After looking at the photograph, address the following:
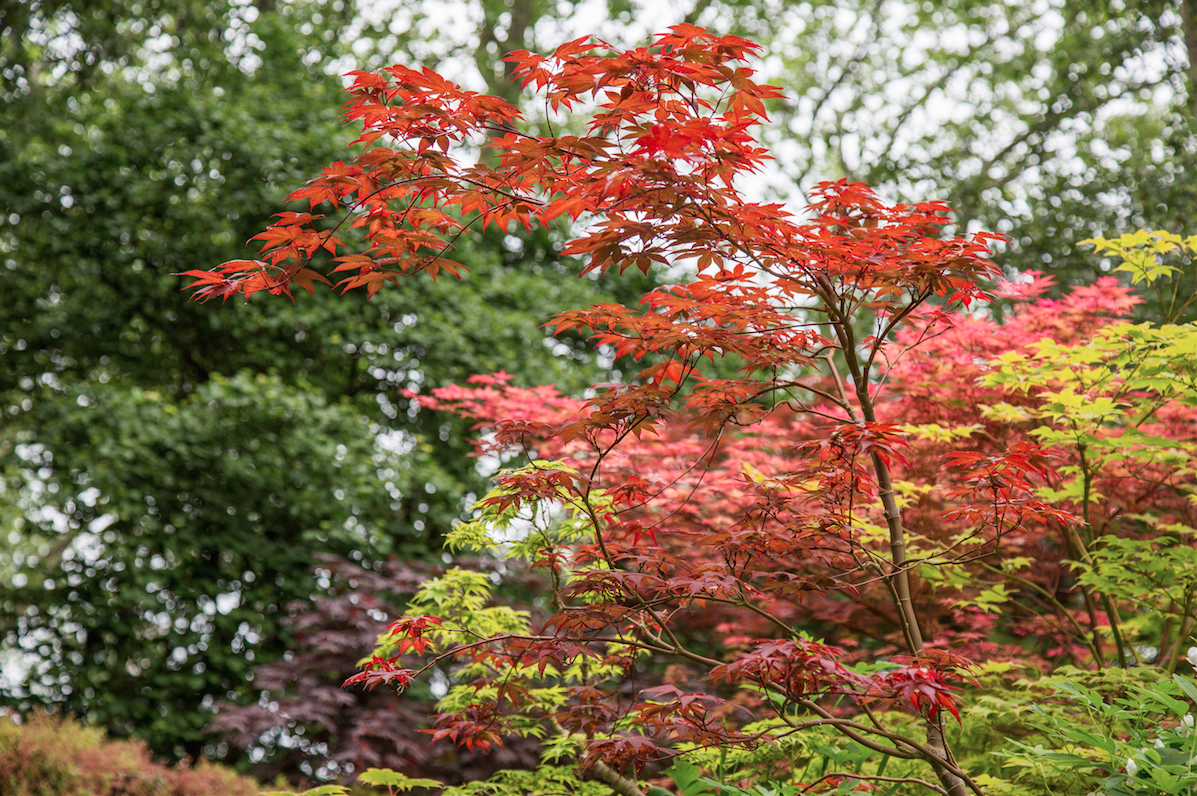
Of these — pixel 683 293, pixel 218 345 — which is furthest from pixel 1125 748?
pixel 218 345

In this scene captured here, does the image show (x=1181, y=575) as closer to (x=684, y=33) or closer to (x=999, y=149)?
(x=684, y=33)

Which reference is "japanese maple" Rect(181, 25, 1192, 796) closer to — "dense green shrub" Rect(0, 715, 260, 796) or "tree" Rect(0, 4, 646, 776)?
"dense green shrub" Rect(0, 715, 260, 796)

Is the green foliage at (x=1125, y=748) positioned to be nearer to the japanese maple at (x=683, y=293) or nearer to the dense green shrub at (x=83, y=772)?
the japanese maple at (x=683, y=293)

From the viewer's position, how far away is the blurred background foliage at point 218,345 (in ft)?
20.6

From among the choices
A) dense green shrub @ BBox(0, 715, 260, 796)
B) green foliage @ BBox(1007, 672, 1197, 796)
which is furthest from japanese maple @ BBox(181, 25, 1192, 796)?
dense green shrub @ BBox(0, 715, 260, 796)

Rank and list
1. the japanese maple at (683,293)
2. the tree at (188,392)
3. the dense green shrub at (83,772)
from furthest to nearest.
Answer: the tree at (188,392), the dense green shrub at (83,772), the japanese maple at (683,293)

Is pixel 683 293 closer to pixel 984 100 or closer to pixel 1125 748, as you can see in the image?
pixel 1125 748

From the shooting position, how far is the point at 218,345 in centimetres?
757

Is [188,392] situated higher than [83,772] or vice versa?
[188,392]

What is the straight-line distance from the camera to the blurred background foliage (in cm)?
629

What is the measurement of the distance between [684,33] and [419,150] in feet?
2.43

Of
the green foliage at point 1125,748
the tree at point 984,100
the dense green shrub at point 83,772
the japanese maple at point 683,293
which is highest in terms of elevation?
the tree at point 984,100

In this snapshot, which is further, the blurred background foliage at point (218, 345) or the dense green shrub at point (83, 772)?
the blurred background foliage at point (218, 345)

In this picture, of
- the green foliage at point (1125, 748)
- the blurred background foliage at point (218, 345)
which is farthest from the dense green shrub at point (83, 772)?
the green foliage at point (1125, 748)
